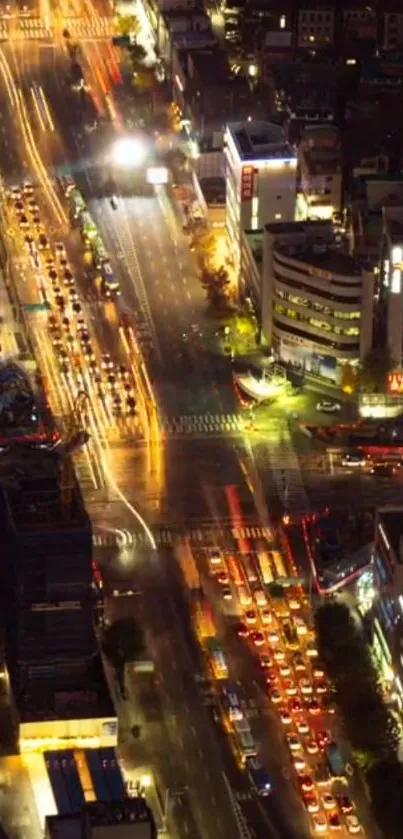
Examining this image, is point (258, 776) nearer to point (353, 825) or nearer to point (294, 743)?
point (294, 743)

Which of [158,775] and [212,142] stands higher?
[212,142]

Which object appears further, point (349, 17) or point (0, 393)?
point (349, 17)

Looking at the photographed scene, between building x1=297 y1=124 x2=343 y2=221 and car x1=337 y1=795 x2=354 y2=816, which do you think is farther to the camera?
building x1=297 y1=124 x2=343 y2=221

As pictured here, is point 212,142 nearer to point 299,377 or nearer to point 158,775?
point 299,377

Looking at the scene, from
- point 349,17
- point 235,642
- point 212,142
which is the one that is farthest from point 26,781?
point 349,17

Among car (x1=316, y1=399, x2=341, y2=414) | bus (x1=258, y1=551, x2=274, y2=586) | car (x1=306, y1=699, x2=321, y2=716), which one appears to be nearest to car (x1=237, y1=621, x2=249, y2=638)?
bus (x1=258, y1=551, x2=274, y2=586)

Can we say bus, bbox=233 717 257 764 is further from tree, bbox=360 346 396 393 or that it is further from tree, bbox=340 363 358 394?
tree, bbox=340 363 358 394
